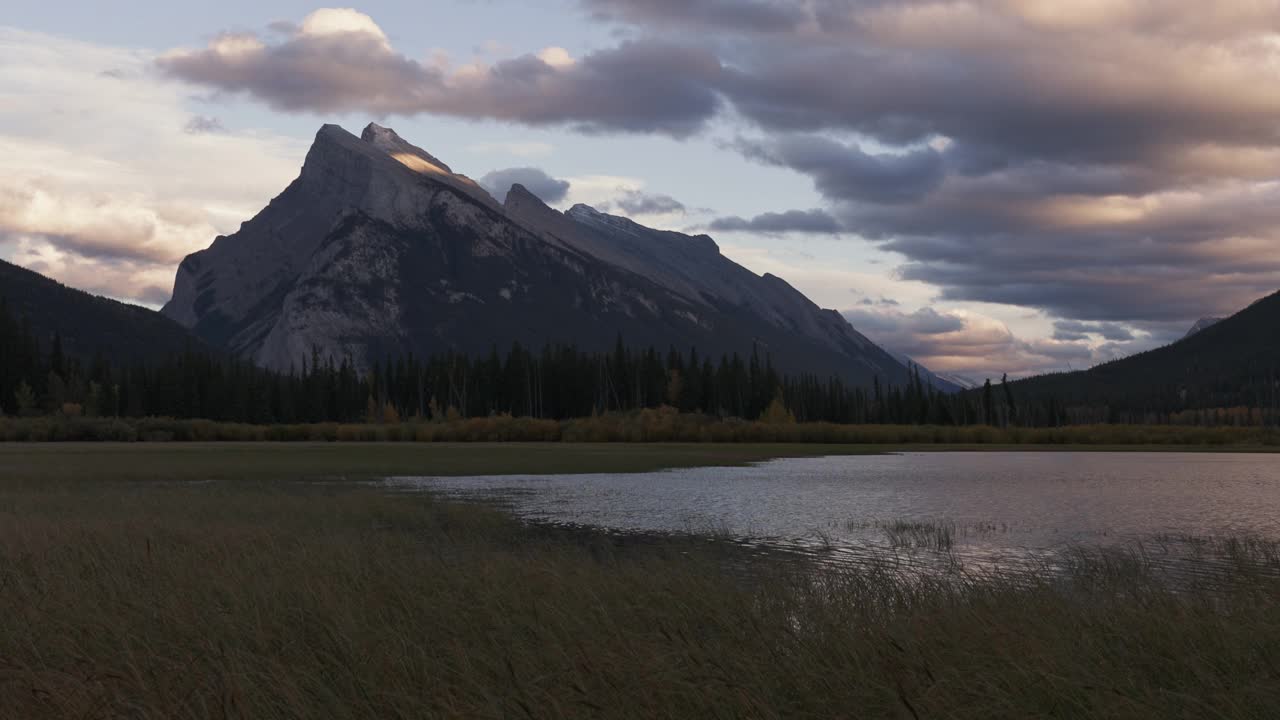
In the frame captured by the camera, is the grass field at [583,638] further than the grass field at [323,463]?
No

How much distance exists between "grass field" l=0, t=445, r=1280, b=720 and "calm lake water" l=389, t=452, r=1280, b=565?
698 centimetres

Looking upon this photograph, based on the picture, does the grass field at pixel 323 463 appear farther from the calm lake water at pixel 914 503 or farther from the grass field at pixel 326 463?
the calm lake water at pixel 914 503

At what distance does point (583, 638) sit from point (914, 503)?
29879 millimetres

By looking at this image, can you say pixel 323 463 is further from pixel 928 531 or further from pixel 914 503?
pixel 928 531

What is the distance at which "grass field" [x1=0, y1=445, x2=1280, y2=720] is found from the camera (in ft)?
28.4

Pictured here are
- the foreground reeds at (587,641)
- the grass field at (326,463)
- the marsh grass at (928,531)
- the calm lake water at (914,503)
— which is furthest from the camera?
the grass field at (326,463)

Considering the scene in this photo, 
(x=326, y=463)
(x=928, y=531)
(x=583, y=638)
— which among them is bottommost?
(x=928, y=531)

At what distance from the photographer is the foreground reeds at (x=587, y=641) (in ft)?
28.4

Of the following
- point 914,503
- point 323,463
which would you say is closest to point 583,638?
point 914,503

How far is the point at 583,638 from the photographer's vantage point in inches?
439

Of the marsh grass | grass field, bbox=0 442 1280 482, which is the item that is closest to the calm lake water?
the marsh grass

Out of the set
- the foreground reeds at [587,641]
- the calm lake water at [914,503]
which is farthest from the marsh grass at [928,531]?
the foreground reeds at [587,641]

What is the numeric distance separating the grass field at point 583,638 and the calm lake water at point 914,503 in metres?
6.98

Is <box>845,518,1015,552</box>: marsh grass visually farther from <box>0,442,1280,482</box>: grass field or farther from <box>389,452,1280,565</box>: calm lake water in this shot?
<box>0,442,1280,482</box>: grass field
